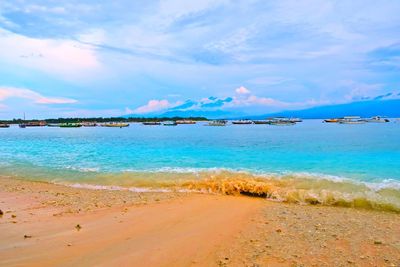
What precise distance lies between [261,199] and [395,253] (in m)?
6.16

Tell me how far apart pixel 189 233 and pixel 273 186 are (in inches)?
256

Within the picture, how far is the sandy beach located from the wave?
0.89 metres

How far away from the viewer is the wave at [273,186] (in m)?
11.6

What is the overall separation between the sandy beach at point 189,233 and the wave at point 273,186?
89cm

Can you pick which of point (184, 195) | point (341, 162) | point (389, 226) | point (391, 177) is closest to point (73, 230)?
point (184, 195)

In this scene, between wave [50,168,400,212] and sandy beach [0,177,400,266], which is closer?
sandy beach [0,177,400,266]

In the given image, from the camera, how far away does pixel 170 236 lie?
299 inches

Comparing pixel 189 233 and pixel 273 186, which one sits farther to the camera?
pixel 273 186

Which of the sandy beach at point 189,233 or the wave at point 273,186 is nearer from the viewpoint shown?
the sandy beach at point 189,233

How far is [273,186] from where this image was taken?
13539 millimetres

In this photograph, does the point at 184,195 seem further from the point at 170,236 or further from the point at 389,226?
the point at 389,226

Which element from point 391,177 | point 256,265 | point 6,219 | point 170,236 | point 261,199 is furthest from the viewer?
point 391,177

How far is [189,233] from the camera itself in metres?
7.81

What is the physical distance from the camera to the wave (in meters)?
11.6
